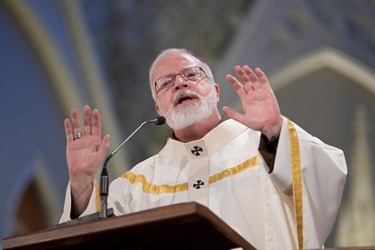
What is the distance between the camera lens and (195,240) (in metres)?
2.67

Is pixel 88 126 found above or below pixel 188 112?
below

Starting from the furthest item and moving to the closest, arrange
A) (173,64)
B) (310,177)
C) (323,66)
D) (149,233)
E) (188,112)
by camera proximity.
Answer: (323,66) < (173,64) < (188,112) < (310,177) < (149,233)

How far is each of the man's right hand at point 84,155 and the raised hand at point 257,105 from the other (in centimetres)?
60

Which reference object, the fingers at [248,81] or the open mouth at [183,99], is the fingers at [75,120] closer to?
the open mouth at [183,99]

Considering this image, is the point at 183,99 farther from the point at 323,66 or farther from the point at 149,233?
the point at 323,66

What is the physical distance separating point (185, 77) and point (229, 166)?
529 millimetres

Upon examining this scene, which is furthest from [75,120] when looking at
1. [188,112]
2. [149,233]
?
[149,233]

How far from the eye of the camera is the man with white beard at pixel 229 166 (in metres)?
3.19

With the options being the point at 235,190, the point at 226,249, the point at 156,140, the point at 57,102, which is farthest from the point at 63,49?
the point at 226,249

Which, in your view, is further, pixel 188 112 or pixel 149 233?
pixel 188 112

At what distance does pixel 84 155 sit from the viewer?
11.1ft

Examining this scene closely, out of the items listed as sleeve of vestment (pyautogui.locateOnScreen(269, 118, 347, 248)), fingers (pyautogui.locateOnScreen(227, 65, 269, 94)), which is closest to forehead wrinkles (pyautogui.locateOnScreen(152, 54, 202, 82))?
fingers (pyautogui.locateOnScreen(227, 65, 269, 94))

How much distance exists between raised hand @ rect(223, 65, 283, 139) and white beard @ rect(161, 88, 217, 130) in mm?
565

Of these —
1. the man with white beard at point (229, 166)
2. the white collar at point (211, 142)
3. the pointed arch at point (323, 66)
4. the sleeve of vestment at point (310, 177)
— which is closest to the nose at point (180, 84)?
the man with white beard at point (229, 166)
